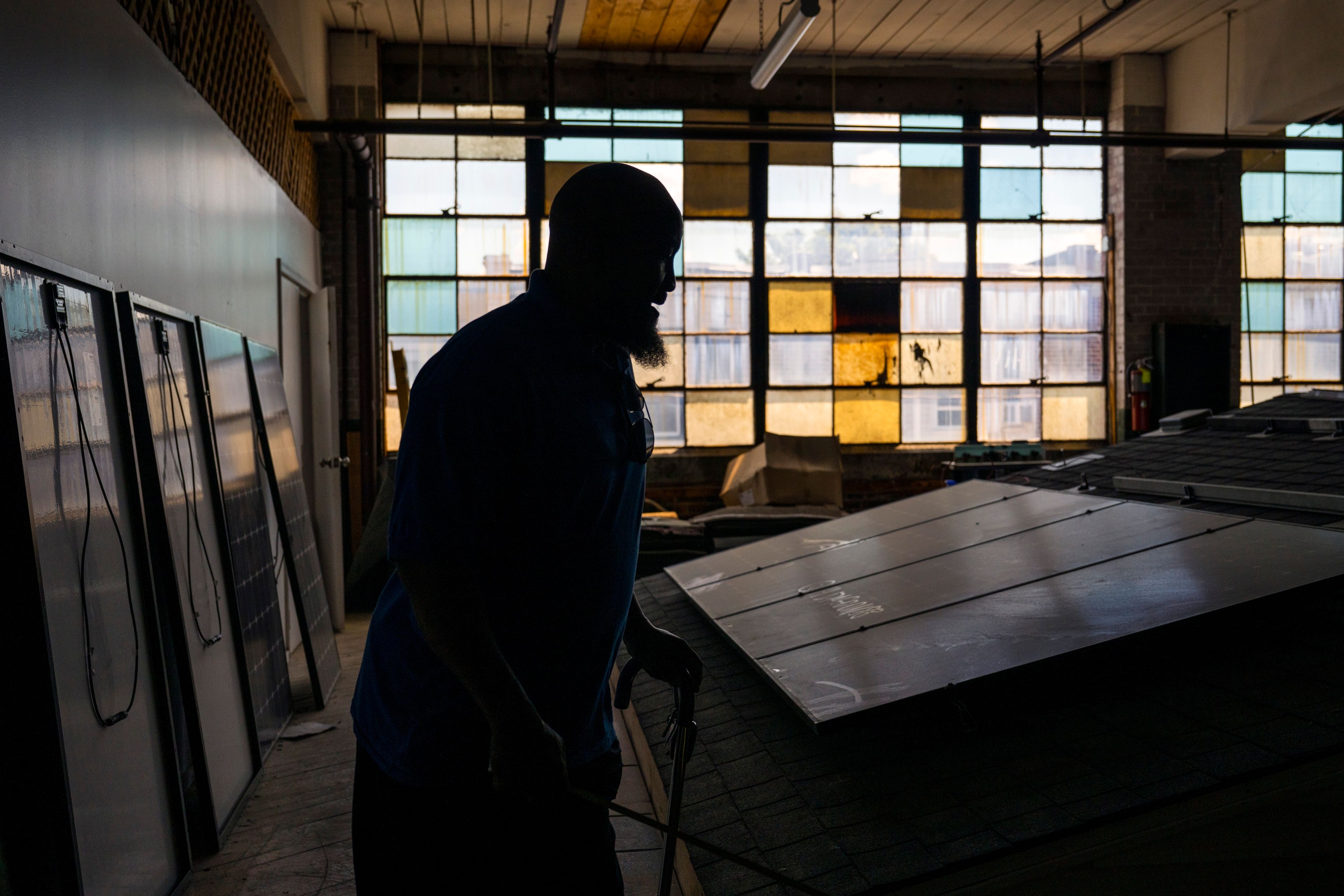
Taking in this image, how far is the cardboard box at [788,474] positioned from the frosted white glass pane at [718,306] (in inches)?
41.6

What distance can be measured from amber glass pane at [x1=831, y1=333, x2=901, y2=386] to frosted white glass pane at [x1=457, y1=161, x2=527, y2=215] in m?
2.91

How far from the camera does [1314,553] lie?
225 cm

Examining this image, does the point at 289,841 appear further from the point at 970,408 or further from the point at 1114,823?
the point at 970,408

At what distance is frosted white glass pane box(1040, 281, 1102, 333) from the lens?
824cm

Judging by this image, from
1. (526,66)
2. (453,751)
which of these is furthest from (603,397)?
(526,66)

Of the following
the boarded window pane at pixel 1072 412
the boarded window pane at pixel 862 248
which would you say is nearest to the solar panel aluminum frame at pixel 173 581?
the boarded window pane at pixel 862 248

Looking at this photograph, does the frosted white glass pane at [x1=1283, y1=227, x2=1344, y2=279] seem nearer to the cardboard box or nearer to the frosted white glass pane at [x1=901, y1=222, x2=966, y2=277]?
the frosted white glass pane at [x1=901, y1=222, x2=966, y2=277]

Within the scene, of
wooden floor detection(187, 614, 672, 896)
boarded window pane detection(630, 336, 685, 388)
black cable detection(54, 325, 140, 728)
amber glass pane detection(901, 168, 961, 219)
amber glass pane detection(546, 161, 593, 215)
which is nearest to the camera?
black cable detection(54, 325, 140, 728)

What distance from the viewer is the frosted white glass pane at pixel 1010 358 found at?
8164 millimetres

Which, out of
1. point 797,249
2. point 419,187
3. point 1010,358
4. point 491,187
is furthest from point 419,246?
point 1010,358

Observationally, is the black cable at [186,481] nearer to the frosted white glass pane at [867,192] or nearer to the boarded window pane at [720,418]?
the boarded window pane at [720,418]

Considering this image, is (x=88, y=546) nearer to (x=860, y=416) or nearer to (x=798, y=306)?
(x=798, y=306)

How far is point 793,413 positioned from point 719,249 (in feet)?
4.98

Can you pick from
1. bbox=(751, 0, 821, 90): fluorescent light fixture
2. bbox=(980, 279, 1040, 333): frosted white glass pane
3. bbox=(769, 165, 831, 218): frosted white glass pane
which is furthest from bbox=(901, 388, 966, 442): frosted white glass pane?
bbox=(751, 0, 821, 90): fluorescent light fixture
